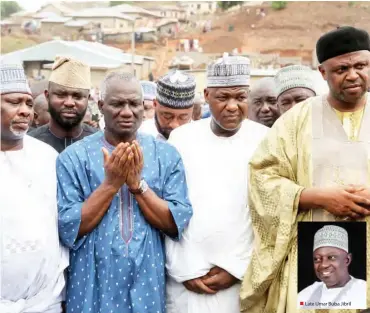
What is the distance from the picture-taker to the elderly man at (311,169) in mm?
3482

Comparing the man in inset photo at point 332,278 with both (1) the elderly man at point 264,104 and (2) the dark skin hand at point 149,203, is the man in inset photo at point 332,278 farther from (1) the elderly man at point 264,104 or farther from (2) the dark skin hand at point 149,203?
(1) the elderly man at point 264,104

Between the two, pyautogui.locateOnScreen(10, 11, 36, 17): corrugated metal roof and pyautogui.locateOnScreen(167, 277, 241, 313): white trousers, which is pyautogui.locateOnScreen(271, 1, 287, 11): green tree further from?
pyautogui.locateOnScreen(167, 277, 241, 313): white trousers

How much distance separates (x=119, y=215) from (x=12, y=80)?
91cm

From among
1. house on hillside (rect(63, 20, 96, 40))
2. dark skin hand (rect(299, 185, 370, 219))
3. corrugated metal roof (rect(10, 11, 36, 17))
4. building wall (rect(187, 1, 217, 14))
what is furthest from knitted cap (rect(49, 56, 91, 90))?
building wall (rect(187, 1, 217, 14))

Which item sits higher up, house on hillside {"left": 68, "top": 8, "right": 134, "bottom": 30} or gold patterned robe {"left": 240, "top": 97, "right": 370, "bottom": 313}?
house on hillside {"left": 68, "top": 8, "right": 134, "bottom": 30}

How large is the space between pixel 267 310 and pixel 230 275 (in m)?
0.27

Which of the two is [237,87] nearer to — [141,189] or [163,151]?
[163,151]

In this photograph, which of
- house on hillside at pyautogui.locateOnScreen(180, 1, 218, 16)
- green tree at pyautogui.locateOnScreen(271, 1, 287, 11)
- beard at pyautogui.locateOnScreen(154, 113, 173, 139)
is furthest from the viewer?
house on hillside at pyautogui.locateOnScreen(180, 1, 218, 16)

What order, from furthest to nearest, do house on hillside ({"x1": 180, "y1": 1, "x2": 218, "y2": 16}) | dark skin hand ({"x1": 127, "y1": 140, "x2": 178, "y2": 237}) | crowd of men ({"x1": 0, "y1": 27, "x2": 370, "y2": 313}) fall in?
house on hillside ({"x1": 180, "y1": 1, "x2": 218, "y2": 16}) → dark skin hand ({"x1": 127, "y1": 140, "x2": 178, "y2": 237}) → crowd of men ({"x1": 0, "y1": 27, "x2": 370, "y2": 313})

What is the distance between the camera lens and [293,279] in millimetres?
3568

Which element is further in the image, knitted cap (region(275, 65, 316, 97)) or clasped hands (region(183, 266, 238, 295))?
knitted cap (region(275, 65, 316, 97))

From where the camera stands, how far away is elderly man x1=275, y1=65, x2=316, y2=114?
4898 millimetres

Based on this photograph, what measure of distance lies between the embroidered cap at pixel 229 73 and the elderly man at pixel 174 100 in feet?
2.92

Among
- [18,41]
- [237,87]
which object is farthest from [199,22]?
[237,87]
